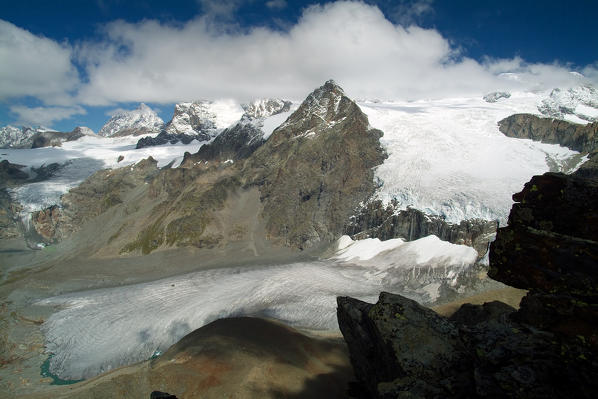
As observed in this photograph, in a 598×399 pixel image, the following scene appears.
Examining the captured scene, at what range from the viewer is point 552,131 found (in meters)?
147

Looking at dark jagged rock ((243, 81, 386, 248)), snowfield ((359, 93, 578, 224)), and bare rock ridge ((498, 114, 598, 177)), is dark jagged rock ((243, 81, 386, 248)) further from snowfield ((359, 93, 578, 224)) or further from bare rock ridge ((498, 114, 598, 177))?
bare rock ridge ((498, 114, 598, 177))

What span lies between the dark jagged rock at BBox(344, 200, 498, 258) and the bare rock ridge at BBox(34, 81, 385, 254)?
946cm

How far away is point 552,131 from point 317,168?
329 ft

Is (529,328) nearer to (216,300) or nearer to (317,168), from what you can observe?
(216,300)

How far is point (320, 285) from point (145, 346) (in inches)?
1506

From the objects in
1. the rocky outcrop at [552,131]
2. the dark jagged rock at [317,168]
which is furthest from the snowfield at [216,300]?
the rocky outcrop at [552,131]

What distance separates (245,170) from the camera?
172m

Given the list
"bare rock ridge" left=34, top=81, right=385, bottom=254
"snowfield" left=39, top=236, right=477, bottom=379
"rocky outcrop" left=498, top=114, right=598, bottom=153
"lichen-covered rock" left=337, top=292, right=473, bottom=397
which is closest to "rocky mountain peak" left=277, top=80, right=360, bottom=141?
"bare rock ridge" left=34, top=81, right=385, bottom=254

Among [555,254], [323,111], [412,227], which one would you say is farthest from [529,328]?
[323,111]

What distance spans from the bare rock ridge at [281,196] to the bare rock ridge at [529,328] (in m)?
114

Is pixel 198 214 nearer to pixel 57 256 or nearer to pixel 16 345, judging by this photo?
pixel 57 256

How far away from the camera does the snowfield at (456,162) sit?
102619 mm

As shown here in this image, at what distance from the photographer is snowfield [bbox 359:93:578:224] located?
337ft

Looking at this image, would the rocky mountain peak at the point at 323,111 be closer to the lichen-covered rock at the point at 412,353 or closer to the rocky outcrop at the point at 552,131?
the rocky outcrop at the point at 552,131
